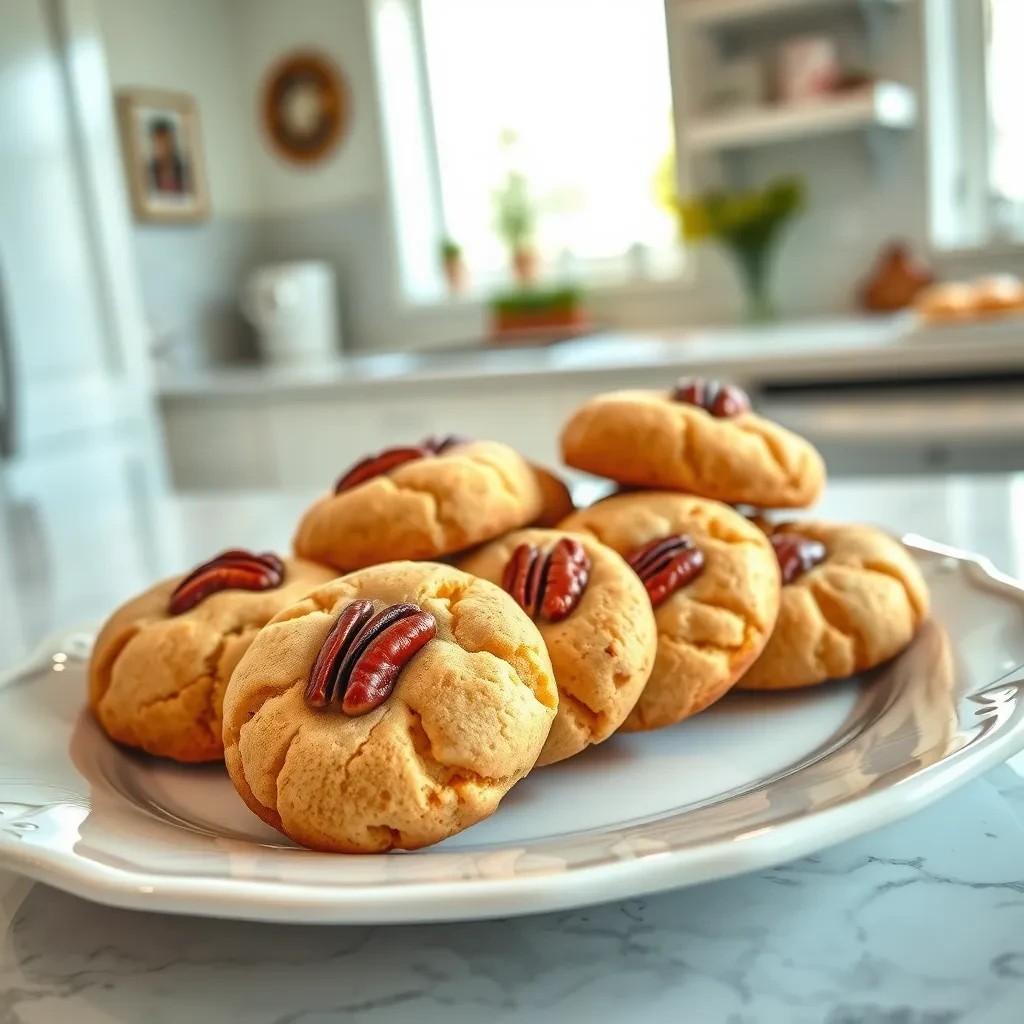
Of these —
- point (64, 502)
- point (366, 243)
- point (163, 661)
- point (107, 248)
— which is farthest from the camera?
point (366, 243)

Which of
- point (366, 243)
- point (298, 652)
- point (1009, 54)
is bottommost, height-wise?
point (298, 652)

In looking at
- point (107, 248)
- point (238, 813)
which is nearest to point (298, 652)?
point (238, 813)

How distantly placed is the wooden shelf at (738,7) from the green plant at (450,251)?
114 centimetres

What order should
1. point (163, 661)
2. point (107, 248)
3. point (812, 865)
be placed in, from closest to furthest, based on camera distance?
point (812, 865) < point (163, 661) < point (107, 248)

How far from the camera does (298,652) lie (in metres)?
0.68

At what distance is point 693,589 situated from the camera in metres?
0.82

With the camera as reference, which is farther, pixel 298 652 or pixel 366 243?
pixel 366 243

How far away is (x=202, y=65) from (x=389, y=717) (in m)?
3.81

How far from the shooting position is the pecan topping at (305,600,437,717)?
25.0 inches

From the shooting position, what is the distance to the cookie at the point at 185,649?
2.57 feet

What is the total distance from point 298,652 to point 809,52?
2.87 meters

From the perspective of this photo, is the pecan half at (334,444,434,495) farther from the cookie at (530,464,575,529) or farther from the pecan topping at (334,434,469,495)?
the cookie at (530,464,575,529)

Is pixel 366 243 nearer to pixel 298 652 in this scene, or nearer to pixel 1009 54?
pixel 1009 54

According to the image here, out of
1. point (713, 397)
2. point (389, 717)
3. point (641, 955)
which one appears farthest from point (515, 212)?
point (641, 955)
